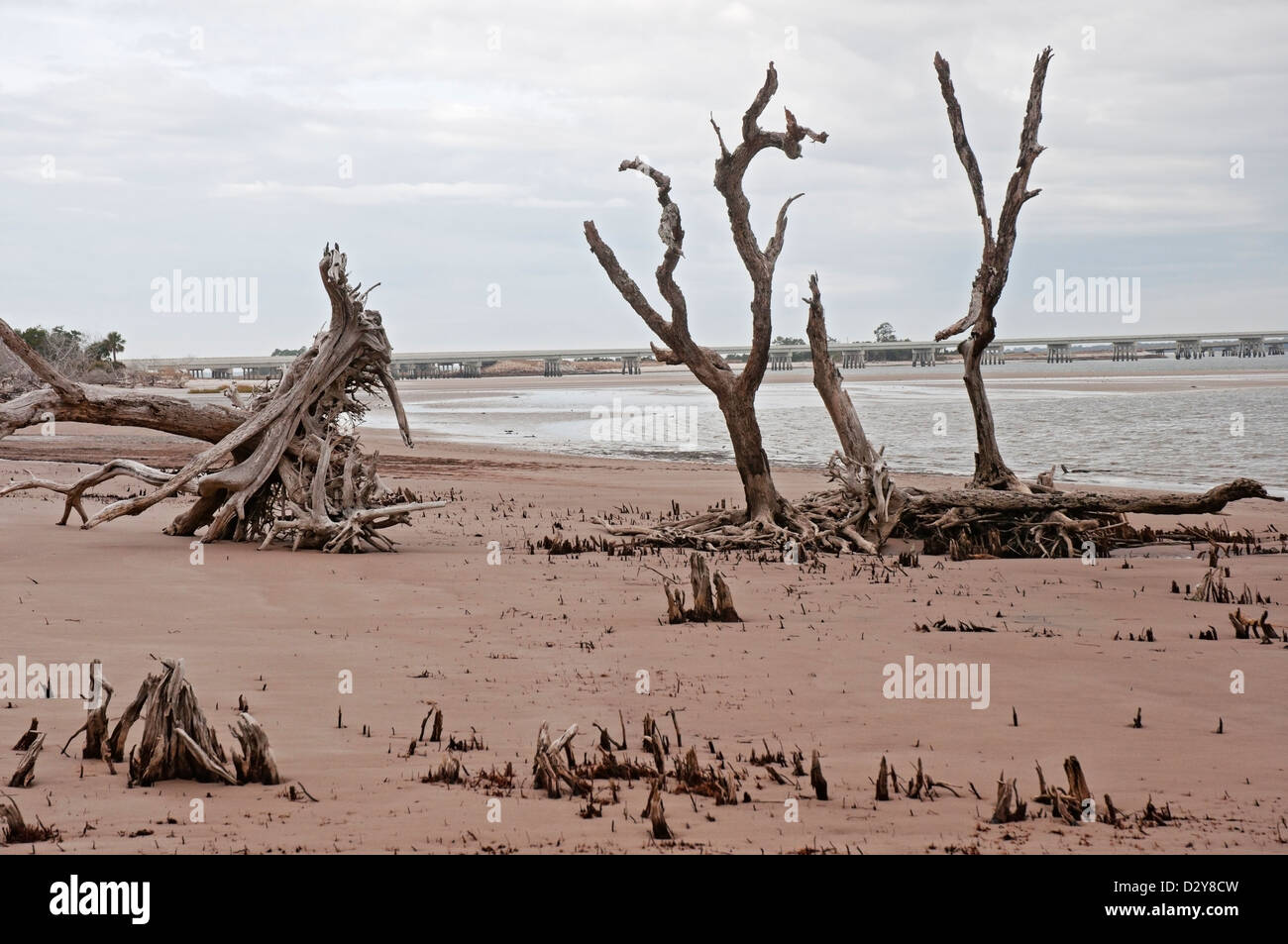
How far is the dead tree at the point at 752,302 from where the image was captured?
14.6 meters

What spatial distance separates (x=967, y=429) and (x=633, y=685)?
122 feet

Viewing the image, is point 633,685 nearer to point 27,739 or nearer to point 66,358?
point 27,739

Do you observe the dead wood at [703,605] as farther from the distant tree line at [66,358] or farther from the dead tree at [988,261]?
the distant tree line at [66,358]

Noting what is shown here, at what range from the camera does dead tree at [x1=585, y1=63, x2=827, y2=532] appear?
47.8 feet

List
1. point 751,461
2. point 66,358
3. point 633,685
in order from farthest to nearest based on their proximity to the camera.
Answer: point 66,358, point 751,461, point 633,685

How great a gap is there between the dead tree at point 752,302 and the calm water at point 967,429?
11.8 m

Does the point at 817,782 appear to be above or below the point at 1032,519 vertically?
below

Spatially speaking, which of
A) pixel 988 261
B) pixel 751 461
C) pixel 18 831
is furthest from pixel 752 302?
pixel 18 831

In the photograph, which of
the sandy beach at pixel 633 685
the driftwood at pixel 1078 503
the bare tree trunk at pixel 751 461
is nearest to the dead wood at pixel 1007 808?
the sandy beach at pixel 633 685

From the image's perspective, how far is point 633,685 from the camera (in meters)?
8.13

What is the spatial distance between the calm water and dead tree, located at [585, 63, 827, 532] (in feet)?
38.8

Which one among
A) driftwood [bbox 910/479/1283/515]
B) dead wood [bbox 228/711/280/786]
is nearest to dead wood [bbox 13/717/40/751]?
dead wood [bbox 228/711/280/786]
